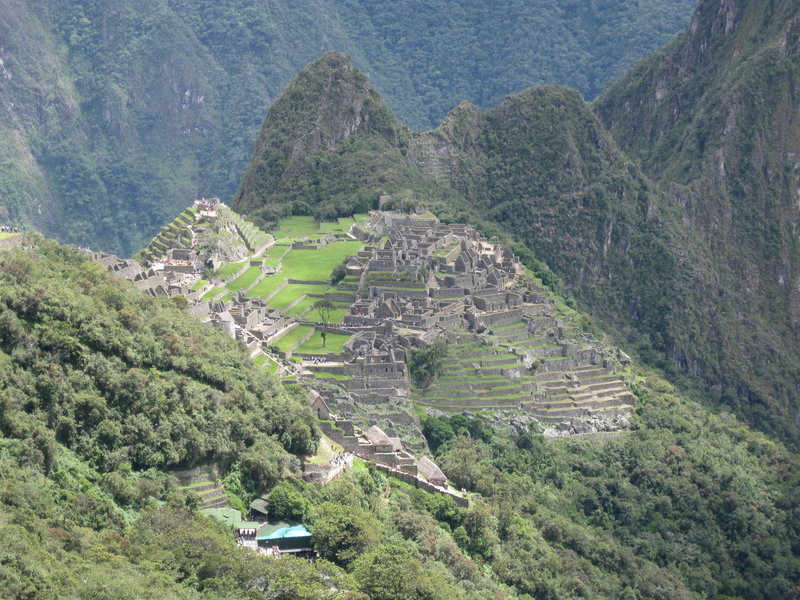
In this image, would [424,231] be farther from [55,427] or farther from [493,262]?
[55,427]

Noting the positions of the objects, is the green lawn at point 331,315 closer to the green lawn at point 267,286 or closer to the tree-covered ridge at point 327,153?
the green lawn at point 267,286

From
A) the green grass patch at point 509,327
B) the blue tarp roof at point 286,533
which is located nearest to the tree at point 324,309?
the green grass patch at point 509,327

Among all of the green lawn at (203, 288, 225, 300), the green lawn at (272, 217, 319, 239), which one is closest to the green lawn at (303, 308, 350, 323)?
the green lawn at (203, 288, 225, 300)

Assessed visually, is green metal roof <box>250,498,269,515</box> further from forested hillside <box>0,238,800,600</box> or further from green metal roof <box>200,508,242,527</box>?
green metal roof <box>200,508,242,527</box>

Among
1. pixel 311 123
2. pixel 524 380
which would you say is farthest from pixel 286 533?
pixel 311 123

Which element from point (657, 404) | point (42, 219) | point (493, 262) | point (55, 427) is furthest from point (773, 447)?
point (42, 219)

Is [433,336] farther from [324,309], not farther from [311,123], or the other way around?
[311,123]

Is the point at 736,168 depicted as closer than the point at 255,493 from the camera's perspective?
No

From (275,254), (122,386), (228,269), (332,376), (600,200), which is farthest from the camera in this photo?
(600,200)
